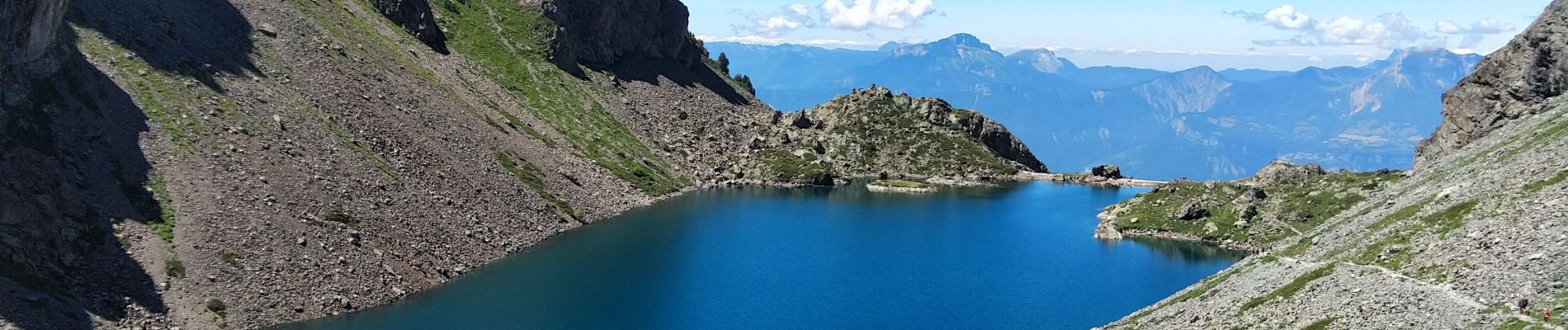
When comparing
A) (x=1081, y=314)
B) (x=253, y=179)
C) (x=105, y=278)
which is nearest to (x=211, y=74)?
(x=253, y=179)

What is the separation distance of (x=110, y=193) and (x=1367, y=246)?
92.6 meters

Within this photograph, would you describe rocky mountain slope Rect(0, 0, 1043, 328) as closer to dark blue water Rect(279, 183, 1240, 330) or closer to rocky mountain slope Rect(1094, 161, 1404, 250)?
dark blue water Rect(279, 183, 1240, 330)

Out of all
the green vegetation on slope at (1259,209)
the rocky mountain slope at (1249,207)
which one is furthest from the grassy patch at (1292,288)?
the green vegetation on slope at (1259,209)

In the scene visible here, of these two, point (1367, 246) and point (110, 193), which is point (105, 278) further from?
point (1367, 246)

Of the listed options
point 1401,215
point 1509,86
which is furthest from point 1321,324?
point 1509,86

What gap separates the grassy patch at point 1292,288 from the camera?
230 ft

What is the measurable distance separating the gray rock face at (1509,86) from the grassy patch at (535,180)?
3877 inches

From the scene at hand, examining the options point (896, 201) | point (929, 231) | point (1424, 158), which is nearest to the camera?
point (1424, 158)

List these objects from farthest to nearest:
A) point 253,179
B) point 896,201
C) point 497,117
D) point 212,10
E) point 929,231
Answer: point 896,201
point 497,117
point 929,231
point 212,10
point 253,179

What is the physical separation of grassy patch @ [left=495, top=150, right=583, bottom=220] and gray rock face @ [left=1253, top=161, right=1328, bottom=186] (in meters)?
91.1

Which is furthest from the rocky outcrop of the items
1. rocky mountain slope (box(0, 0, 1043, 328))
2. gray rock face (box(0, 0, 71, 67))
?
gray rock face (box(0, 0, 71, 67))

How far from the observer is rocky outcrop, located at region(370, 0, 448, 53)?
190 m

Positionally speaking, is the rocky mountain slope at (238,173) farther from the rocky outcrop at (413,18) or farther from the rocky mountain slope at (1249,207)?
the rocky mountain slope at (1249,207)

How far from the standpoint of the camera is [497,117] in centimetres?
16638
